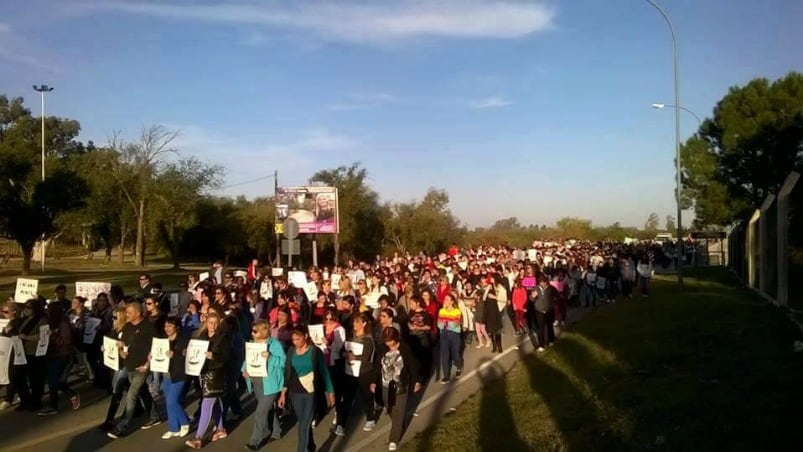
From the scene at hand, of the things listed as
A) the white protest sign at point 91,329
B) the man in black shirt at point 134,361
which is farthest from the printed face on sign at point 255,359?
the white protest sign at point 91,329

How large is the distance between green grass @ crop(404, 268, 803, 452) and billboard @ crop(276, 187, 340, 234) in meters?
30.0

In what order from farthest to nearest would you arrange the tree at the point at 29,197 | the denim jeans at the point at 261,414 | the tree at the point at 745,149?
1. the tree at the point at 29,197
2. the tree at the point at 745,149
3. the denim jeans at the point at 261,414

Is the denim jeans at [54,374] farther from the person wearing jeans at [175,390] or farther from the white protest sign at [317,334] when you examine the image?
the white protest sign at [317,334]

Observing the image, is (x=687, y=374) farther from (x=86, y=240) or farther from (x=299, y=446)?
(x=86, y=240)

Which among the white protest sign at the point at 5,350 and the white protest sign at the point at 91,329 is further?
the white protest sign at the point at 91,329

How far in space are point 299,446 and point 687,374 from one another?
5.54m

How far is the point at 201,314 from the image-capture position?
Answer: 12.0 m

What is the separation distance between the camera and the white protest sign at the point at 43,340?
10883 mm

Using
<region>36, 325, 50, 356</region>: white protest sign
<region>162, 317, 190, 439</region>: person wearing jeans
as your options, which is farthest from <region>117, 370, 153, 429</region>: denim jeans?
<region>36, 325, 50, 356</region>: white protest sign

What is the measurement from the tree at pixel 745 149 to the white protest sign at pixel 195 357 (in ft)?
112

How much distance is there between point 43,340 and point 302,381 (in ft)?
15.7

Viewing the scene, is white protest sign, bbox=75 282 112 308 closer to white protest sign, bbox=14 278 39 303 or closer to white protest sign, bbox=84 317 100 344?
white protest sign, bbox=14 278 39 303

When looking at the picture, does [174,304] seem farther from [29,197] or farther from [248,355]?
[29,197]

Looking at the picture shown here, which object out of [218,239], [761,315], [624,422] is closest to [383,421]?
[624,422]
